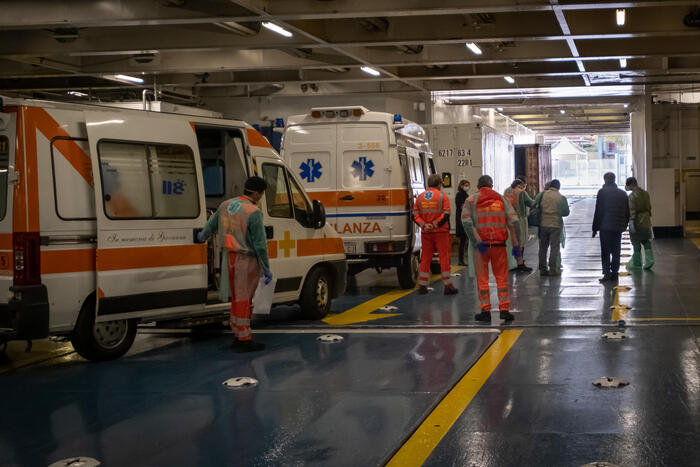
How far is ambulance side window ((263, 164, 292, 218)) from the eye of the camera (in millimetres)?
10648

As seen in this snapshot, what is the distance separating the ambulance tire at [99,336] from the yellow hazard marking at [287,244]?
7.66ft

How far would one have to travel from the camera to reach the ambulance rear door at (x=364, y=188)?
45.2 ft

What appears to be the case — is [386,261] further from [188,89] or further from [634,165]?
[634,165]

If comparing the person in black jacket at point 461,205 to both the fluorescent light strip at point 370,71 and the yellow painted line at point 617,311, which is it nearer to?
the fluorescent light strip at point 370,71

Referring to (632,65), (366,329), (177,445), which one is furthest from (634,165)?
(177,445)

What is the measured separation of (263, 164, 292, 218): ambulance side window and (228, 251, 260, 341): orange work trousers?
68.1 inches

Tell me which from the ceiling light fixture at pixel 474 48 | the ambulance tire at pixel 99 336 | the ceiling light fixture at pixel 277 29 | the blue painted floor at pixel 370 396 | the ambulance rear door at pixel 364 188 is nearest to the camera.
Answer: the blue painted floor at pixel 370 396

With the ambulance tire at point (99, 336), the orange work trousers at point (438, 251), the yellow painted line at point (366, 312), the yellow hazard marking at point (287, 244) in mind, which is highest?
the yellow hazard marking at point (287, 244)

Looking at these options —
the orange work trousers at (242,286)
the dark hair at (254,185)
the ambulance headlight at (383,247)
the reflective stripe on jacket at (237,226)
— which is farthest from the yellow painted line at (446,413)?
the ambulance headlight at (383,247)

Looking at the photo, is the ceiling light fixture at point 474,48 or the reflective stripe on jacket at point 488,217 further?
the ceiling light fixture at point 474,48

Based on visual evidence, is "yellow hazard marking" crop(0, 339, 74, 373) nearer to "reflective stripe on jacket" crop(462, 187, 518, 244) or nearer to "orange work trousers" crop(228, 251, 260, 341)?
"orange work trousers" crop(228, 251, 260, 341)

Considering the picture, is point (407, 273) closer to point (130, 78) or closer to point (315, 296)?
point (315, 296)

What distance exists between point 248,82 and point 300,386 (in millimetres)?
14821

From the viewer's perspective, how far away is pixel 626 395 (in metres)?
6.68
